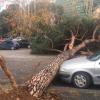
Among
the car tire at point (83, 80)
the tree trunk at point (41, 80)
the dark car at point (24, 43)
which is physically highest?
the tree trunk at point (41, 80)

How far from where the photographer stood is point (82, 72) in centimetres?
1095

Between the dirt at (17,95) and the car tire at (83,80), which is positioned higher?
the dirt at (17,95)

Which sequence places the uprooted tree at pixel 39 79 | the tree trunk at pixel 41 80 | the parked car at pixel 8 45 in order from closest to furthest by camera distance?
the uprooted tree at pixel 39 79 → the tree trunk at pixel 41 80 → the parked car at pixel 8 45

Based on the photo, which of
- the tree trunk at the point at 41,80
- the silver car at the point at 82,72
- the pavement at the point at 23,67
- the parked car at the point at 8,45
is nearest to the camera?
the tree trunk at the point at 41,80

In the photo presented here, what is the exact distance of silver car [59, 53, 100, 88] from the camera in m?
10.8

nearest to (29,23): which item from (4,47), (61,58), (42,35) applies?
(42,35)

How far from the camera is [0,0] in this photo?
26453mm

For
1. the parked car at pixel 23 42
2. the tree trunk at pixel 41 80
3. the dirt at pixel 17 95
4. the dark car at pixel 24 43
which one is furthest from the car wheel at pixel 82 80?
the dark car at pixel 24 43

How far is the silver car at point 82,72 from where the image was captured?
10.8m

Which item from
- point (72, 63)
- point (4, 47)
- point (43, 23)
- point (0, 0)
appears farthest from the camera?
point (4, 47)

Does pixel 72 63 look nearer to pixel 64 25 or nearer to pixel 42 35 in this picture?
pixel 64 25

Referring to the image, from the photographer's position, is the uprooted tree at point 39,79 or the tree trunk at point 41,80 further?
the tree trunk at point 41,80

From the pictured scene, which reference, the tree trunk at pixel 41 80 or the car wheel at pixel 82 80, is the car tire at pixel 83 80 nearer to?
the car wheel at pixel 82 80

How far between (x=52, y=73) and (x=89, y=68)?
1315mm
